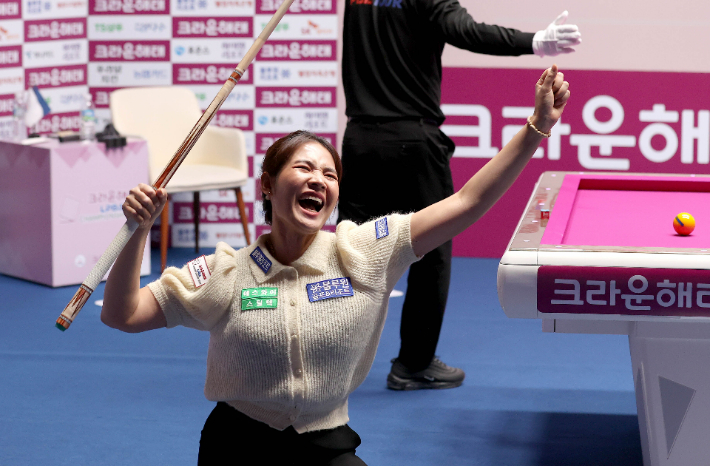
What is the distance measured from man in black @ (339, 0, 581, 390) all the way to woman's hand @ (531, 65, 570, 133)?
1.76 metres

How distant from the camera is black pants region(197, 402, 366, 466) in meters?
1.84

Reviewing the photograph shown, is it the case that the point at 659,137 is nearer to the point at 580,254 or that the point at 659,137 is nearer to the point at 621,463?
the point at 621,463

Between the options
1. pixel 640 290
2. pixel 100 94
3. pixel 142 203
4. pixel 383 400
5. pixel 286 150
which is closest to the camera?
pixel 142 203

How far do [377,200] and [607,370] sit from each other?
3.83 ft

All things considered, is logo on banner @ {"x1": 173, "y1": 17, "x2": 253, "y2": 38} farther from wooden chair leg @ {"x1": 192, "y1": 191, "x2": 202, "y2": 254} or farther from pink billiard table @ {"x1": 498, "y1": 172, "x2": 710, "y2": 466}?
pink billiard table @ {"x1": 498, "y1": 172, "x2": 710, "y2": 466}

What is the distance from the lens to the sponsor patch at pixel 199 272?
1.84 m

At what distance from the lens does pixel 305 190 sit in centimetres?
186

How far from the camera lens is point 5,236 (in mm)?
5359

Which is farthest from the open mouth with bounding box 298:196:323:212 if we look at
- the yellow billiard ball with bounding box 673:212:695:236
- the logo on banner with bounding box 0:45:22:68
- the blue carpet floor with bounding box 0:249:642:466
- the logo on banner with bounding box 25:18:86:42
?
the logo on banner with bounding box 25:18:86:42

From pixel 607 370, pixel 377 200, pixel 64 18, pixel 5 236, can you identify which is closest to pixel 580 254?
pixel 377 200

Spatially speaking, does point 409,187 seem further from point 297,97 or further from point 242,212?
point 297,97

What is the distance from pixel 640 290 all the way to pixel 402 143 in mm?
1550

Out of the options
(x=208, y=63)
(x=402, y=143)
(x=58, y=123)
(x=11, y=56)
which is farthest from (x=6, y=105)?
(x=402, y=143)

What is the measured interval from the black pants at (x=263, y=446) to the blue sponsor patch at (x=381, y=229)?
0.40 meters
